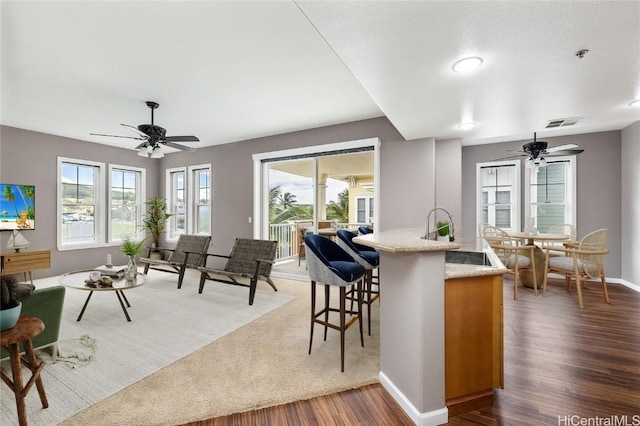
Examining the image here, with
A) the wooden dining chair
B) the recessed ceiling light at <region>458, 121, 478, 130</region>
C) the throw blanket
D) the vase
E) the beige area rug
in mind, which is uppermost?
the recessed ceiling light at <region>458, 121, 478, 130</region>

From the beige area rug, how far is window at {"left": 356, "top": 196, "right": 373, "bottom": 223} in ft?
11.3

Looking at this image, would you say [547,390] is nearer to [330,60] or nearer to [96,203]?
[330,60]

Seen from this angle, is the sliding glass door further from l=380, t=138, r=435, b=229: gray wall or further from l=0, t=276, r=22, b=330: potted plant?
l=0, t=276, r=22, b=330: potted plant

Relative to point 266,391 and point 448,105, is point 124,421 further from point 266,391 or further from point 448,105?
point 448,105

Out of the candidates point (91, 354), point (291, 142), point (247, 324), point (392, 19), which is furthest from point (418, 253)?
point (291, 142)

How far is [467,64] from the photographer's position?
2.06 metres

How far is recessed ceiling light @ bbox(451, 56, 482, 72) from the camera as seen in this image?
199 centimetres

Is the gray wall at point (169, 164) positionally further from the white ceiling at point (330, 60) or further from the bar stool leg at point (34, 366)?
the bar stool leg at point (34, 366)

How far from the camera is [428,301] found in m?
1.63

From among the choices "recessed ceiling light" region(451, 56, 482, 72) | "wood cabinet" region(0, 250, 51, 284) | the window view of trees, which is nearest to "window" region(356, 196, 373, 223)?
the window view of trees

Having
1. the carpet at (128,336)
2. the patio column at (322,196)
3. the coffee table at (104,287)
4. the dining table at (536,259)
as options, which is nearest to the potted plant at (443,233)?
the carpet at (128,336)

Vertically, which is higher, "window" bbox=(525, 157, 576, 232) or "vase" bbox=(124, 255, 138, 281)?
"window" bbox=(525, 157, 576, 232)

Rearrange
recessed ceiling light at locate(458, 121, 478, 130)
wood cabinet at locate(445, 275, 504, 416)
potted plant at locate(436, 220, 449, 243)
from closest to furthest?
wood cabinet at locate(445, 275, 504, 416) → potted plant at locate(436, 220, 449, 243) → recessed ceiling light at locate(458, 121, 478, 130)

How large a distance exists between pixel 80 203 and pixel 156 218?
1.42m
